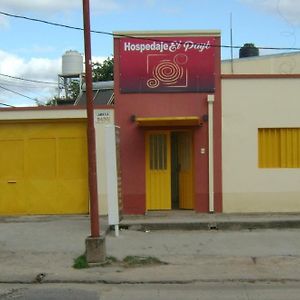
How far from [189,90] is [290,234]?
15.6ft

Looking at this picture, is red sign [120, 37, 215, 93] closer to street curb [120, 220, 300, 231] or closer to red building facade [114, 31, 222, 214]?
red building facade [114, 31, 222, 214]

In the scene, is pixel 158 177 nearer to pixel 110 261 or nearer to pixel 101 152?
pixel 101 152

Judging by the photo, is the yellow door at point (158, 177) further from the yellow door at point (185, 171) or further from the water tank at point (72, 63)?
the water tank at point (72, 63)

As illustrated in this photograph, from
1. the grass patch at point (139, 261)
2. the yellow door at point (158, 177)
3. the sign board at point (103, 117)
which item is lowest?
the grass patch at point (139, 261)

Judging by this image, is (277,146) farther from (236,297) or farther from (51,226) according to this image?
(236,297)

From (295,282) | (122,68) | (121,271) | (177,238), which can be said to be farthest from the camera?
(122,68)

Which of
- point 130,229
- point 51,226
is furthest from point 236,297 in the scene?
point 51,226

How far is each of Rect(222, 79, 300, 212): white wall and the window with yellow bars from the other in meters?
0.22

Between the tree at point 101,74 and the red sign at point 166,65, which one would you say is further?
the tree at point 101,74

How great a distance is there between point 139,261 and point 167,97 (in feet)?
20.6

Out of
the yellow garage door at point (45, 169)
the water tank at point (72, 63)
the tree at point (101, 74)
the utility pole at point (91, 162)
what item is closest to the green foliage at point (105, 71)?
the tree at point (101, 74)

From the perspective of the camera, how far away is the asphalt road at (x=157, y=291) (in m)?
8.04

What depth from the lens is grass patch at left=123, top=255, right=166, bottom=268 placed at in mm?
10109

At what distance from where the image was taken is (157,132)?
52.3 feet
